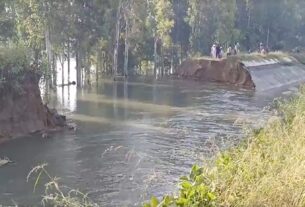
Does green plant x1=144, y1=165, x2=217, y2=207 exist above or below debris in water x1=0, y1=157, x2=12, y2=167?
above

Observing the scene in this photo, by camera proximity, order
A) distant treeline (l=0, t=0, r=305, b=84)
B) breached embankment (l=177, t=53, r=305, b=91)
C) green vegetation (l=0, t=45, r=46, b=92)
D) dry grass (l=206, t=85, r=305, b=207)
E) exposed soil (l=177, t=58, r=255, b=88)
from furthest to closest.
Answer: exposed soil (l=177, t=58, r=255, b=88) < breached embankment (l=177, t=53, r=305, b=91) < distant treeline (l=0, t=0, r=305, b=84) < green vegetation (l=0, t=45, r=46, b=92) < dry grass (l=206, t=85, r=305, b=207)

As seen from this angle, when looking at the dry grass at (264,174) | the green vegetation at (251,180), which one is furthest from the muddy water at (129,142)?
the dry grass at (264,174)

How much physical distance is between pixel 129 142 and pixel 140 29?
111 feet

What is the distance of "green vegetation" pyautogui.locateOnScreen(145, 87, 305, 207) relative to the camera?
22.2 ft

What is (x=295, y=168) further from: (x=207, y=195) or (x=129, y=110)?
(x=129, y=110)

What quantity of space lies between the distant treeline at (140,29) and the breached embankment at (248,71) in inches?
282

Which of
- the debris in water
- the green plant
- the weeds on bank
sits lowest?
the debris in water

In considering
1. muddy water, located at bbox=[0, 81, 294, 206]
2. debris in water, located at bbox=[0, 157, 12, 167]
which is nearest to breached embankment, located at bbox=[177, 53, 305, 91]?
muddy water, located at bbox=[0, 81, 294, 206]

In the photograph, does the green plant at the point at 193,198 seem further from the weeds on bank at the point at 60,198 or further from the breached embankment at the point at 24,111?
the breached embankment at the point at 24,111

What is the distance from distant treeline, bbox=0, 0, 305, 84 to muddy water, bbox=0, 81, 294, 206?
496 centimetres

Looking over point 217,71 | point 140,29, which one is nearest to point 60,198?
point 217,71

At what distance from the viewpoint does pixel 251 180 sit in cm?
757

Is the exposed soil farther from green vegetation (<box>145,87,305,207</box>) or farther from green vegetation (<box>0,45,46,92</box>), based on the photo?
green vegetation (<box>145,87,305,207</box>)

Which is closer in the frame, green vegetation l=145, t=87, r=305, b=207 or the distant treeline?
green vegetation l=145, t=87, r=305, b=207
